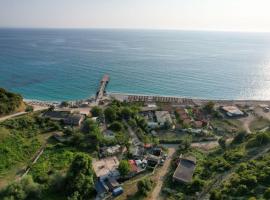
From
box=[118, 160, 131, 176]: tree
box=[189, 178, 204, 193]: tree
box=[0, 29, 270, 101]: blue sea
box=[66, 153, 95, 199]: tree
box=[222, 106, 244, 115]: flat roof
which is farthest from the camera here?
box=[0, 29, 270, 101]: blue sea

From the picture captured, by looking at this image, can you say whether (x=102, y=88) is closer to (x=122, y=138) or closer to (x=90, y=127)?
(x=90, y=127)

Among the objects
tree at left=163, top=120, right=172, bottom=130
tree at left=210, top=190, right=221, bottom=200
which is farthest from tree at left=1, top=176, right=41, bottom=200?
tree at left=163, top=120, right=172, bottom=130

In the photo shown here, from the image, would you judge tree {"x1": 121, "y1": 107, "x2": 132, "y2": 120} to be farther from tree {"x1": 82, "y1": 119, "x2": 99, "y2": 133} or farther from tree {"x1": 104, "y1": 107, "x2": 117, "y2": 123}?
tree {"x1": 82, "y1": 119, "x2": 99, "y2": 133}

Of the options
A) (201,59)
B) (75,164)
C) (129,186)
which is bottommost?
(129,186)

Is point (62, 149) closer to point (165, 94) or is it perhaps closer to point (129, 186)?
point (129, 186)

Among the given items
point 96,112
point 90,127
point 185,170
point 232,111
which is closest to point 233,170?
point 185,170

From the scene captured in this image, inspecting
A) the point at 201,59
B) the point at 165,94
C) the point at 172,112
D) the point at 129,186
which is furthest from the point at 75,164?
the point at 201,59
